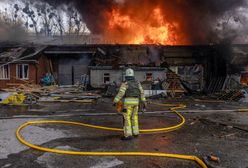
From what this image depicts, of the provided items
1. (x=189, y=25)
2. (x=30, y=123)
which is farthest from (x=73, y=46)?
(x=30, y=123)

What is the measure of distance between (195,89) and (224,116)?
11195 mm

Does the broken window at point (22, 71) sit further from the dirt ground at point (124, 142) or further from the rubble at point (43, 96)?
the dirt ground at point (124, 142)

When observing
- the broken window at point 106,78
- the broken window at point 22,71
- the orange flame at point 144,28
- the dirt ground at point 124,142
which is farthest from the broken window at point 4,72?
the dirt ground at point 124,142

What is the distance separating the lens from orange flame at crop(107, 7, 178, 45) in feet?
77.7

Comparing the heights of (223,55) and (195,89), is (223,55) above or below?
above

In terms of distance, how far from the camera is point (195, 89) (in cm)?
2091

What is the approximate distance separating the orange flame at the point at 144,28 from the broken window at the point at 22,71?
9395 millimetres

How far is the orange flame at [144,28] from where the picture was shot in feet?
77.7

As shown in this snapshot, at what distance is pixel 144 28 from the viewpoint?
24.7 m

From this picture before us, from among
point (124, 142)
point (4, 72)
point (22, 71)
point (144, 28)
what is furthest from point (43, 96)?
point (144, 28)

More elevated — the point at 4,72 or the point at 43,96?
the point at 4,72

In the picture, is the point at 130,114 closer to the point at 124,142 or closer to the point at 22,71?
the point at 124,142

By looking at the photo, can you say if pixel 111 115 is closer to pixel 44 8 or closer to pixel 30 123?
pixel 30 123

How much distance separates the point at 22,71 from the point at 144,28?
1305 centimetres
